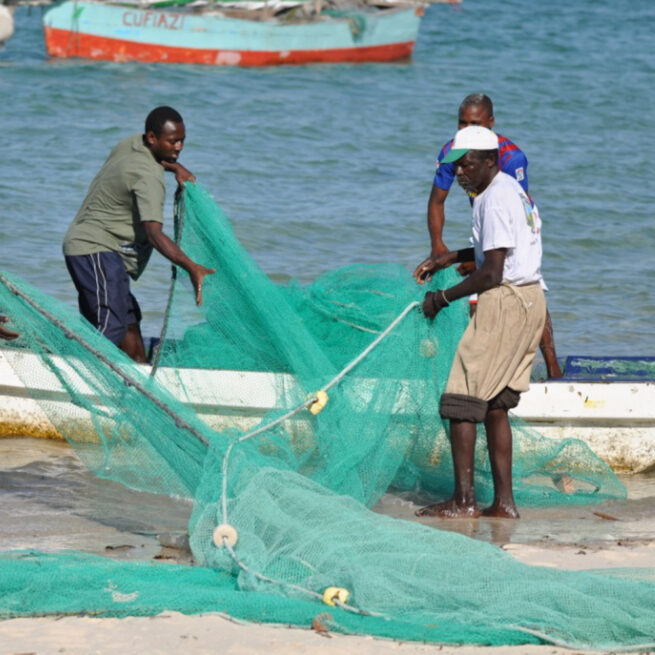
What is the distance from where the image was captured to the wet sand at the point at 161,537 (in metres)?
4.20

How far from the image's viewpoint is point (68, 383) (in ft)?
18.7

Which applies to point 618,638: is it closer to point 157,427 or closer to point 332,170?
point 157,427

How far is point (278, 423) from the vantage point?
18.1 ft

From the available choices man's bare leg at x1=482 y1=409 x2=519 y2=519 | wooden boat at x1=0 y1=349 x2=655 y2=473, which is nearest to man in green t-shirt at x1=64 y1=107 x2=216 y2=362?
wooden boat at x1=0 y1=349 x2=655 y2=473

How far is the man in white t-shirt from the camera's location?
5.37 metres

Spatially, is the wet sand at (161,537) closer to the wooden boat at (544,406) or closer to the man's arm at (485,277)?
the wooden boat at (544,406)

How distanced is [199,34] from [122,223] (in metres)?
20.8

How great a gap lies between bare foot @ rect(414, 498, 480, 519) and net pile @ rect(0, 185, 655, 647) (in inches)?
9.2

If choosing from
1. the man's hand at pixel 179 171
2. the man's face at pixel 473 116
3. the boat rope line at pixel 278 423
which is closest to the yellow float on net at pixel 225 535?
the boat rope line at pixel 278 423

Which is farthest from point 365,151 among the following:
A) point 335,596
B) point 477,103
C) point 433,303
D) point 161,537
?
point 335,596

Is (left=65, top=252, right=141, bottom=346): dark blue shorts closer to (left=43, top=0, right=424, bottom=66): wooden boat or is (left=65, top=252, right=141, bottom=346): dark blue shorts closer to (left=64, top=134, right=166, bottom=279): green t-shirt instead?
(left=64, top=134, right=166, bottom=279): green t-shirt

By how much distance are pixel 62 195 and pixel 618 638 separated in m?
11.2

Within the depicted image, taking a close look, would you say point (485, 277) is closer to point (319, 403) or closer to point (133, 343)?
point (319, 403)

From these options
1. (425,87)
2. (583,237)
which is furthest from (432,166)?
(425,87)
